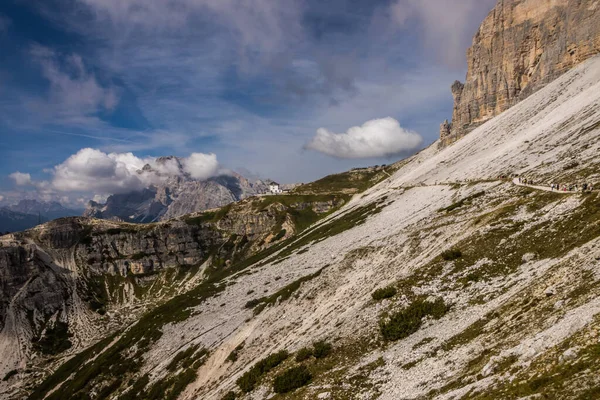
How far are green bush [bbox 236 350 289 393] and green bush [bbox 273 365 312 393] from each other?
3.92m

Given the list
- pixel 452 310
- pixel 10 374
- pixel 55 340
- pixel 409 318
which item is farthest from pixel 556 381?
pixel 55 340

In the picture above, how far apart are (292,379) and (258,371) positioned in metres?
7.14

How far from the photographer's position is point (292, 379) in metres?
26.4

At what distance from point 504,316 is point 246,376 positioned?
23872mm

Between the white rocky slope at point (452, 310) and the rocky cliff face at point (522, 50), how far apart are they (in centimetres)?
9074

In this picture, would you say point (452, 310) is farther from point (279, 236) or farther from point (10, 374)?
point (279, 236)

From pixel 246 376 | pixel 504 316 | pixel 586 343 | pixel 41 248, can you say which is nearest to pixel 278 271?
pixel 246 376

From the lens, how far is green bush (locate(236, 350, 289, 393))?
101 ft

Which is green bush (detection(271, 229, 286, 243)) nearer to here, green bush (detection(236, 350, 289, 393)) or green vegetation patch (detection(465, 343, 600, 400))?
green bush (detection(236, 350, 289, 393))

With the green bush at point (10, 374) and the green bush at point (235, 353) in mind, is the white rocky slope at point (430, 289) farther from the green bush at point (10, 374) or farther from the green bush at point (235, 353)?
the green bush at point (10, 374)

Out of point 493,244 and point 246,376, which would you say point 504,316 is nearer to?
point 493,244

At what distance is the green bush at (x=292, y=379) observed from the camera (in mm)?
25812

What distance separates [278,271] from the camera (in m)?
79.6

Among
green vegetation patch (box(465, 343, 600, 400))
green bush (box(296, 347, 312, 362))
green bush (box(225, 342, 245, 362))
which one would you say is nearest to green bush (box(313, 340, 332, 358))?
green bush (box(296, 347, 312, 362))
